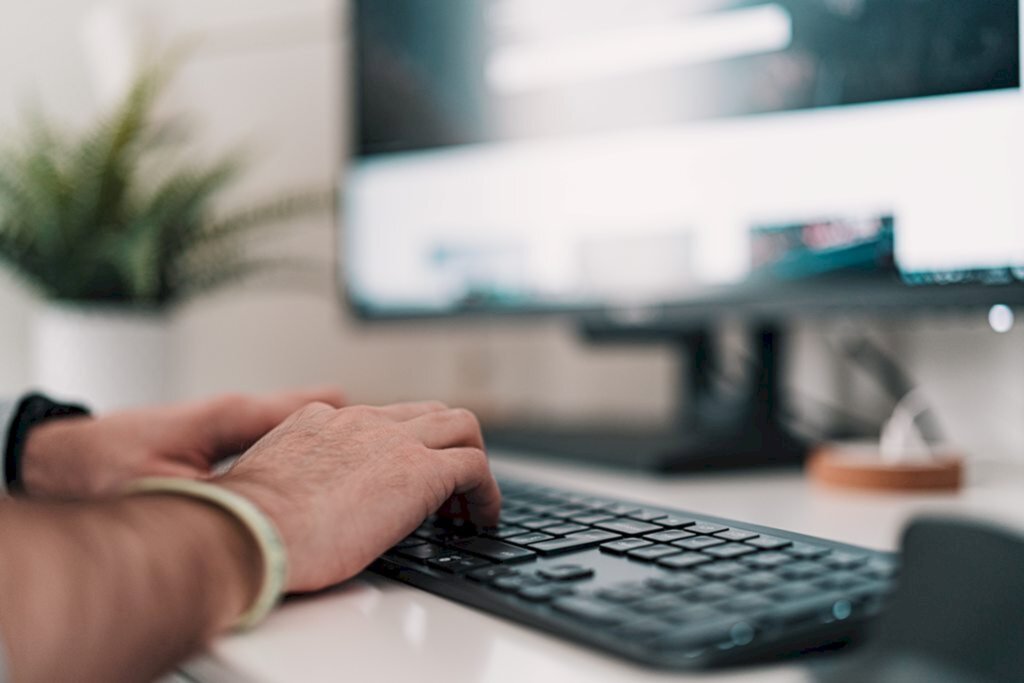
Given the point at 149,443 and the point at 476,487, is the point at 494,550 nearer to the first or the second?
the point at 476,487

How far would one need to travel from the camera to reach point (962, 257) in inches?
27.4

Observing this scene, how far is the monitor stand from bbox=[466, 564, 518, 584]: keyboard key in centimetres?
38

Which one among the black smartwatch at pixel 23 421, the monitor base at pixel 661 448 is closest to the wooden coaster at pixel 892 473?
the monitor base at pixel 661 448

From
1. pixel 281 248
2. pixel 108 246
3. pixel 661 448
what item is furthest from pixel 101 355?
pixel 661 448

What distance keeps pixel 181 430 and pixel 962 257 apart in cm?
57

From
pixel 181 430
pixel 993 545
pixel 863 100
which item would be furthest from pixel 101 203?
pixel 993 545

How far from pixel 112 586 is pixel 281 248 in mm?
1139

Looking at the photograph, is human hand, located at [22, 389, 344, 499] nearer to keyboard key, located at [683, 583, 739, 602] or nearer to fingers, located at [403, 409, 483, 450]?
fingers, located at [403, 409, 483, 450]

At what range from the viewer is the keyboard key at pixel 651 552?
15.7 inches

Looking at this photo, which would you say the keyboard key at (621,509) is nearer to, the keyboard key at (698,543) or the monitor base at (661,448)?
the keyboard key at (698,543)

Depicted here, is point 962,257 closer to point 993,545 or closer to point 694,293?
point 694,293

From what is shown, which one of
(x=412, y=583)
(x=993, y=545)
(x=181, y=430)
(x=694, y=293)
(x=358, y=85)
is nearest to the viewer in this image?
(x=993, y=545)

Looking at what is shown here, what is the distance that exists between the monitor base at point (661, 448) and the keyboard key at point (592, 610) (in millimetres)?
430

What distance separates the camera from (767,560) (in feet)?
1.26
